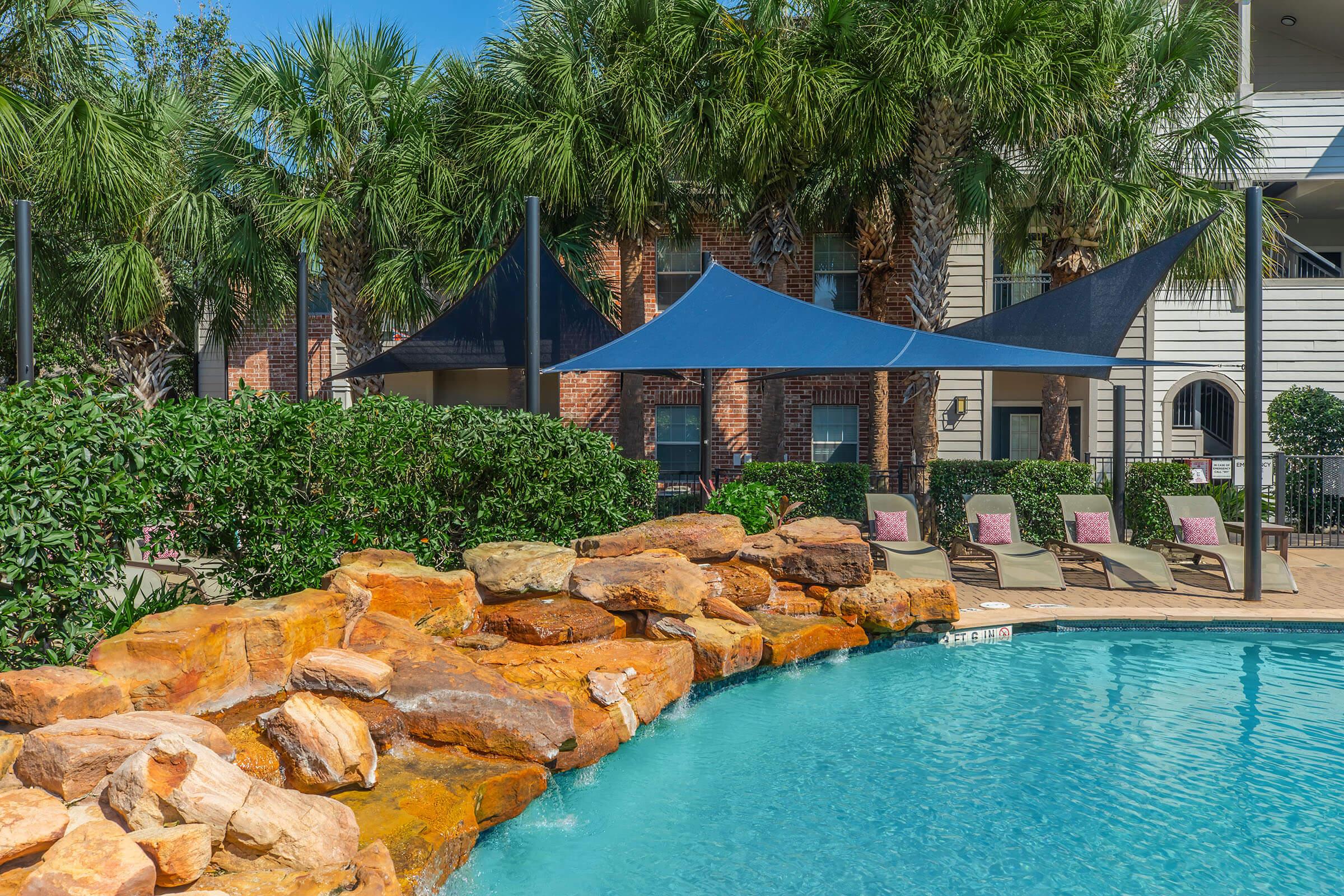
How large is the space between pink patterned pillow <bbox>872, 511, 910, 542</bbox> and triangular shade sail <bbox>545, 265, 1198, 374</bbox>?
2067 mm

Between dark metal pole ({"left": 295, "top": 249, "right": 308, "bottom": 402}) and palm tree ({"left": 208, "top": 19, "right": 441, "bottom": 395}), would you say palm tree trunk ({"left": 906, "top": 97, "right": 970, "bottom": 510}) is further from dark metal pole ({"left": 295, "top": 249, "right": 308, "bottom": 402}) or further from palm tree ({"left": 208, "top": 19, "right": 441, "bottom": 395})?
dark metal pole ({"left": 295, "top": 249, "right": 308, "bottom": 402})

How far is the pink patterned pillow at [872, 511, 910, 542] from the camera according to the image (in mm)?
9836

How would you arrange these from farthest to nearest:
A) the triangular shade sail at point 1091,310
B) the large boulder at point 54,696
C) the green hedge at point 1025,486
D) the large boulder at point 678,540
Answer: the green hedge at point 1025,486 → the triangular shade sail at point 1091,310 → the large boulder at point 678,540 → the large boulder at point 54,696

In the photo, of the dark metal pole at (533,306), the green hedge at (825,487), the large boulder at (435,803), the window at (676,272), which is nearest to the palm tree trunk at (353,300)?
the dark metal pole at (533,306)

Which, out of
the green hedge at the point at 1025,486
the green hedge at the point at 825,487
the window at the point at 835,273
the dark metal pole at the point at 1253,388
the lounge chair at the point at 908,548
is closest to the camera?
the dark metal pole at the point at 1253,388

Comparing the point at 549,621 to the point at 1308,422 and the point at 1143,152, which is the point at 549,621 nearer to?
the point at 1143,152

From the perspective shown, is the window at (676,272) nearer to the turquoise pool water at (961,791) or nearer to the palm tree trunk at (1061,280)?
the palm tree trunk at (1061,280)

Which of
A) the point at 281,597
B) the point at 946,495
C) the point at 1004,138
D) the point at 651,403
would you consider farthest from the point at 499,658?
the point at 651,403

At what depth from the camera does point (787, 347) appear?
822cm

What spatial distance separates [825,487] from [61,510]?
7.97 m

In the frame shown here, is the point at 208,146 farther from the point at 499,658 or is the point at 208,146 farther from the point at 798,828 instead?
the point at 798,828

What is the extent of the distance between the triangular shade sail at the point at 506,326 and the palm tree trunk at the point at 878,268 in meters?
4.57

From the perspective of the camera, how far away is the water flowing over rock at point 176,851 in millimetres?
2998

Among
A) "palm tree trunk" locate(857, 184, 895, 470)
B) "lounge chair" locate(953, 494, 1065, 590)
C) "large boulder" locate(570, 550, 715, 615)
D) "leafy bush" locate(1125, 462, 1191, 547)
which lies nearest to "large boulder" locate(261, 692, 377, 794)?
"large boulder" locate(570, 550, 715, 615)
